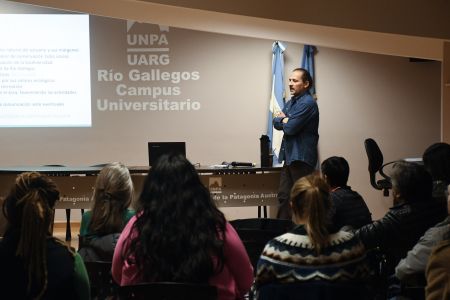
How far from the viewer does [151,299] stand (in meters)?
2.05

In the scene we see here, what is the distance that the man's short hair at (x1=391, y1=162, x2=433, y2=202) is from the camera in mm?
3051

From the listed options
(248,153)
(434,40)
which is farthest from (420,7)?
(248,153)

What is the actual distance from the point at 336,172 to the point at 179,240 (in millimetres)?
1680

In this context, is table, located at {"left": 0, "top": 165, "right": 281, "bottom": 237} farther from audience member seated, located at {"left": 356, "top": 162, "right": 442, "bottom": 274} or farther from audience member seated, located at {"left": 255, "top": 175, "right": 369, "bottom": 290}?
audience member seated, located at {"left": 255, "top": 175, "right": 369, "bottom": 290}

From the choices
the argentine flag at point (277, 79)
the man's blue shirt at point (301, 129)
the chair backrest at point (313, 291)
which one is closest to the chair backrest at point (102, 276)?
the chair backrest at point (313, 291)

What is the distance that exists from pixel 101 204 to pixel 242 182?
3.27m

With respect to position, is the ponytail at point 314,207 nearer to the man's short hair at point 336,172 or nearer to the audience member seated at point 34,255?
the audience member seated at point 34,255

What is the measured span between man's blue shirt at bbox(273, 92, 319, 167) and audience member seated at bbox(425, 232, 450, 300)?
3.81 meters

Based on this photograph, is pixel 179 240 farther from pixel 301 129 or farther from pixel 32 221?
pixel 301 129

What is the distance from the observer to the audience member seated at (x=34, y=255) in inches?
85.2

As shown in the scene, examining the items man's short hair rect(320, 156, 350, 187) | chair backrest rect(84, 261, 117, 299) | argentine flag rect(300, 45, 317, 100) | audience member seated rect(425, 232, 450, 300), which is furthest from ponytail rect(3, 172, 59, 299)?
argentine flag rect(300, 45, 317, 100)

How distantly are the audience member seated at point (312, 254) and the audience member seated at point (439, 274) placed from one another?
326 millimetres

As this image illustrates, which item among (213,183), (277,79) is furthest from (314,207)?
(277,79)

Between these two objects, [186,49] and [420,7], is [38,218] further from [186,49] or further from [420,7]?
[186,49]
